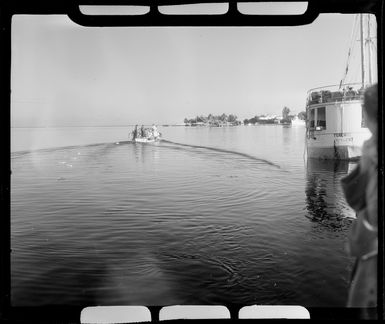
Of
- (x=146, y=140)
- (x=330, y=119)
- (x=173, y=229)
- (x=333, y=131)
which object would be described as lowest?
(x=173, y=229)

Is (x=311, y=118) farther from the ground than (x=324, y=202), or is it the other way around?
(x=311, y=118)

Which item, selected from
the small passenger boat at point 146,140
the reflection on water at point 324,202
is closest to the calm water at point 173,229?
the reflection on water at point 324,202

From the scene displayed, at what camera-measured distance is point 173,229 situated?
413 inches

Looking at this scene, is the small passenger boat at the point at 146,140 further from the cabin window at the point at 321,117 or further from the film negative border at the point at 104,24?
the film negative border at the point at 104,24

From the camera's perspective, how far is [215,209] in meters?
13.2

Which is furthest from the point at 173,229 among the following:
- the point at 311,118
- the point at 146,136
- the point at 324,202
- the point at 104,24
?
the point at 146,136

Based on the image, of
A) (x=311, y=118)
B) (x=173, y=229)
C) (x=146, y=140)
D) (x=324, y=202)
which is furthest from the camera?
(x=146, y=140)

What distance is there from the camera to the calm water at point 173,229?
4473mm

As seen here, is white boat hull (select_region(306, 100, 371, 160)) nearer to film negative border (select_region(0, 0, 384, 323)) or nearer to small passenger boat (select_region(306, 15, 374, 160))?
small passenger boat (select_region(306, 15, 374, 160))

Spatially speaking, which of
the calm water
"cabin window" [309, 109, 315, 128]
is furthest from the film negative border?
"cabin window" [309, 109, 315, 128]

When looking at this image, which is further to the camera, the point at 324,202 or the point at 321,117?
the point at 324,202

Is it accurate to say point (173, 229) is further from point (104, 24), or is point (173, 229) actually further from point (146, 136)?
point (146, 136)

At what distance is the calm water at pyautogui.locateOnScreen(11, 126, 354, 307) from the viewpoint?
4473mm
